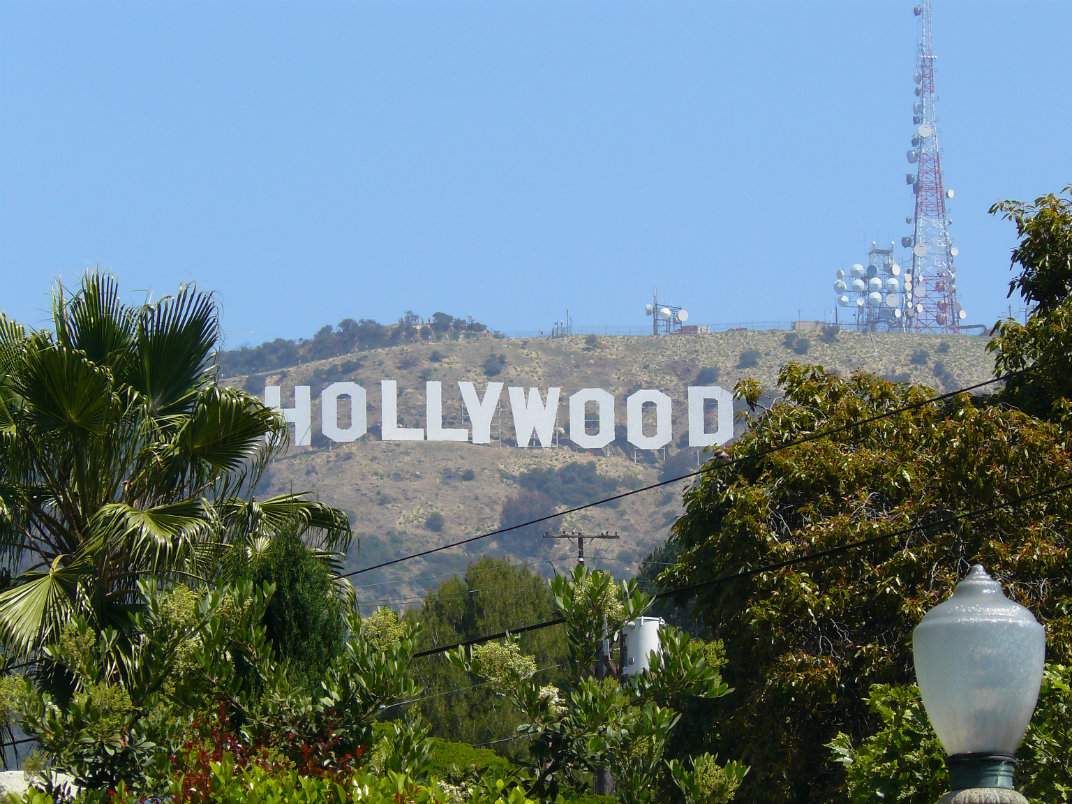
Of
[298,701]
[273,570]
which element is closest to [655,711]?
[298,701]

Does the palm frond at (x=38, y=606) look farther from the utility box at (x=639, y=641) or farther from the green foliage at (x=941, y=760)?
the utility box at (x=639, y=641)

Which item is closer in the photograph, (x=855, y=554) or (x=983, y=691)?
(x=983, y=691)

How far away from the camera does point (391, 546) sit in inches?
6324

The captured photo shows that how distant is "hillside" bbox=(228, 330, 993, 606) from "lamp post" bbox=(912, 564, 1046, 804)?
140410 millimetres

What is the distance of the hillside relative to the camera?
537ft

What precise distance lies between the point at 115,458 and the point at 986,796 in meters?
9.50

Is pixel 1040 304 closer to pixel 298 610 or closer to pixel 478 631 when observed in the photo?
pixel 298 610

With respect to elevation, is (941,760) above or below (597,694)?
below

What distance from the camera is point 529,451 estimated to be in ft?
601

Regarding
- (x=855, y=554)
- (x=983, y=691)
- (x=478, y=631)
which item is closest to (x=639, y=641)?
(x=855, y=554)

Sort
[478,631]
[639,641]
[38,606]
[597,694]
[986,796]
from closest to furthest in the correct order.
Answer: [986,796] → [597,694] → [38,606] → [639,641] → [478,631]

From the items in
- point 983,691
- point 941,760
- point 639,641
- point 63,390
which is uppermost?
point 63,390

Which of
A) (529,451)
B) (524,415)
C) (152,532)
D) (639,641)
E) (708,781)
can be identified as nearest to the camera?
(708,781)

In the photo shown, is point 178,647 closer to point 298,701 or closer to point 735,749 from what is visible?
point 298,701
